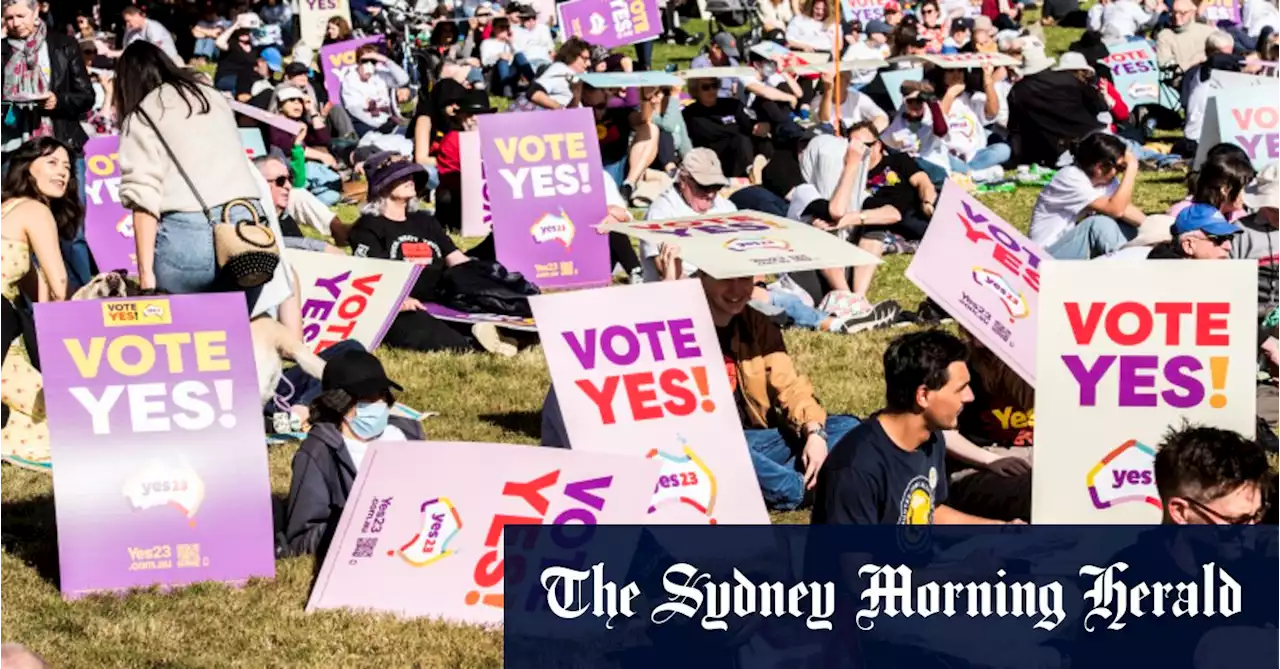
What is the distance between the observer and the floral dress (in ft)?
32.5

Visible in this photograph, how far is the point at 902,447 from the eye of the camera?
659 centimetres

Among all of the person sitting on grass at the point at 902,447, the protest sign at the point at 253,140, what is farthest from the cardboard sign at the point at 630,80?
the person sitting on grass at the point at 902,447

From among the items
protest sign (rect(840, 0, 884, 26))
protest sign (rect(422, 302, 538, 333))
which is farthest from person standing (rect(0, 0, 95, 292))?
protest sign (rect(840, 0, 884, 26))

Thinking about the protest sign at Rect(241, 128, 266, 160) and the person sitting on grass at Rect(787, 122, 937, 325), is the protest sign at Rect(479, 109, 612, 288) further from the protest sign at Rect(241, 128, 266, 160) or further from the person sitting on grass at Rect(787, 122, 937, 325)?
the protest sign at Rect(241, 128, 266, 160)

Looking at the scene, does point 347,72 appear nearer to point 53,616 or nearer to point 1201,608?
point 53,616

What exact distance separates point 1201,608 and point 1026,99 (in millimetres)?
14444

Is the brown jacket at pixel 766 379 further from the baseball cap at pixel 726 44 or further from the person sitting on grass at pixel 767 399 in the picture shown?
the baseball cap at pixel 726 44

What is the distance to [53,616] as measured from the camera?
24.9 ft

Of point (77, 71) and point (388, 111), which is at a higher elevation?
point (77, 71)

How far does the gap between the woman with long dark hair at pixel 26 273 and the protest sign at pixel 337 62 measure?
10.7 meters

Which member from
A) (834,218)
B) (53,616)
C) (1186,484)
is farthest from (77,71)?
(1186,484)

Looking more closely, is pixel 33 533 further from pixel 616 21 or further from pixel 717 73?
pixel 616 21

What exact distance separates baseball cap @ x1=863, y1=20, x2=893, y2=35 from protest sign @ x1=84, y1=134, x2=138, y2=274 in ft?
45.6

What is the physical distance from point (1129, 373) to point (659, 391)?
69.0 inches
